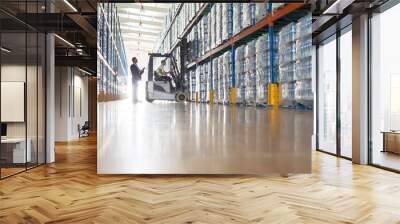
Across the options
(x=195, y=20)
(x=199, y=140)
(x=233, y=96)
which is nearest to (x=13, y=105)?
(x=199, y=140)

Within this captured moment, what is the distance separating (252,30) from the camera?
6.53 metres

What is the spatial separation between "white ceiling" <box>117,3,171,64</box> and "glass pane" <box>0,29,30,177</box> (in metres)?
1.99

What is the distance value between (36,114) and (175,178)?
3.33 m

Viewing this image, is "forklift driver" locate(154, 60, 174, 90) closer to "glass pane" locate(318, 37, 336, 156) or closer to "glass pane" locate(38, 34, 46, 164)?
"glass pane" locate(38, 34, 46, 164)

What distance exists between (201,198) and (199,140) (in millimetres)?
1603

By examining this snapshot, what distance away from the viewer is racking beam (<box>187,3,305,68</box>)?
646 cm

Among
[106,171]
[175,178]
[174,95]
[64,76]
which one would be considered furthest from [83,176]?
[64,76]

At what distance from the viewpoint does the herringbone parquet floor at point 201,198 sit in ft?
13.2

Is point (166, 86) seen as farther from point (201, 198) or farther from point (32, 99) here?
point (32, 99)

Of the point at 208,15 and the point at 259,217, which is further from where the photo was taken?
the point at 208,15

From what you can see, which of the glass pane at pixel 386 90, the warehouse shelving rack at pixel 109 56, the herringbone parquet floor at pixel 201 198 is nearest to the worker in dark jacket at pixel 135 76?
the warehouse shelving rack at pixel 109 56

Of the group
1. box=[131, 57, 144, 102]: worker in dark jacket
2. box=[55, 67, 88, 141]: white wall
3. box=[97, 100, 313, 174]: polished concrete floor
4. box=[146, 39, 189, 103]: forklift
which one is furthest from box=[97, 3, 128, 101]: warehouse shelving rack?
box=[55, 67, 88, 141]: white wall

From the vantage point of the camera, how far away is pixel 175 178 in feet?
20.9

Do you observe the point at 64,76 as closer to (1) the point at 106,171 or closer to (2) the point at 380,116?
(1) the point at 106,171
